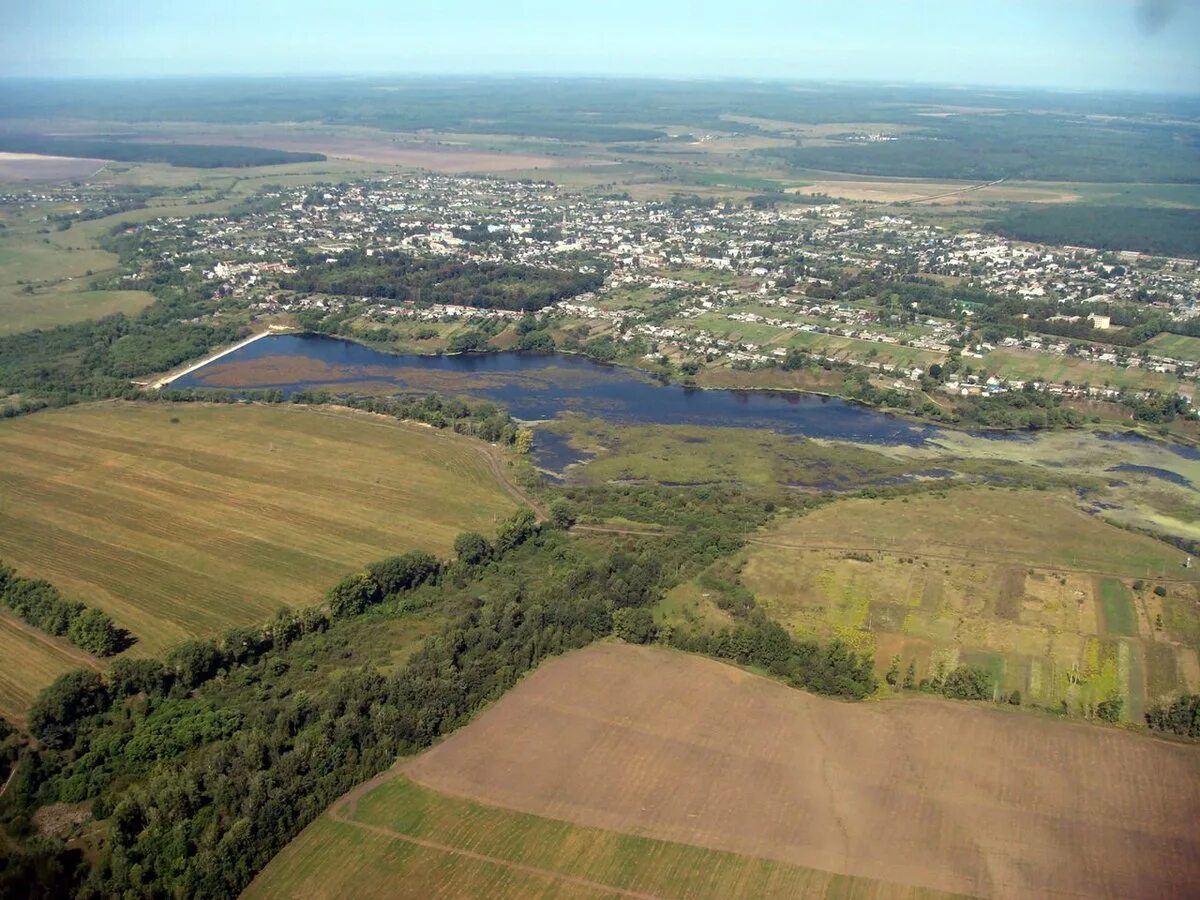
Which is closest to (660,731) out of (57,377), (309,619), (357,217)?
(309,619)

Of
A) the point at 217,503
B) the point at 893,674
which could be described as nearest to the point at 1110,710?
the point at 893,674

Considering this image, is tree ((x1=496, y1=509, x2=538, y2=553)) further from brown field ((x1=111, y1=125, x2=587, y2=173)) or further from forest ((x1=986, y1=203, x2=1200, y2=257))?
brown field ((x1=111, y1=125, x2=587, y2=173))

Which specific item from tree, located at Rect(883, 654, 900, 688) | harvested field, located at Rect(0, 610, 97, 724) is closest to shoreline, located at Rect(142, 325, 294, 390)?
harvested field, located at Rect(0, 610, 97, 724)

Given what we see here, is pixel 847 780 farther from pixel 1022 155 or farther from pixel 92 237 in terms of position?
pixel 1022 155

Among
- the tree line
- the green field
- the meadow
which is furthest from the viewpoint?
the meadow

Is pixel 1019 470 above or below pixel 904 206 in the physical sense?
below

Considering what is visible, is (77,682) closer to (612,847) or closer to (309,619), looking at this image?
(309,619)
